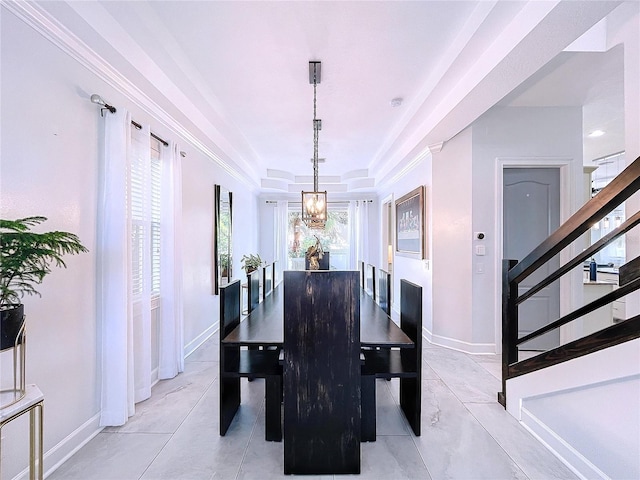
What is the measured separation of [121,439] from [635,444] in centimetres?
285

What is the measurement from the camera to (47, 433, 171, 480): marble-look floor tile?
1756 mm

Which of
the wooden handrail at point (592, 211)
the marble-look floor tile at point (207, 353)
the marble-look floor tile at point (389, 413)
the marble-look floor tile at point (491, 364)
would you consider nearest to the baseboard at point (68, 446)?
the marble-look floor tile at point (207, 353)

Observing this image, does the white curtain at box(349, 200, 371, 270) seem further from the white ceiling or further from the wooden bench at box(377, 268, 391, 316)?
the wooden bench at box(377, 268, 391, 316)

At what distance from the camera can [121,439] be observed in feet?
6.76

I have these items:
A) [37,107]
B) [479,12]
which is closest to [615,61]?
[479,12]

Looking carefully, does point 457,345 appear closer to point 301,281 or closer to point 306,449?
point 306,449

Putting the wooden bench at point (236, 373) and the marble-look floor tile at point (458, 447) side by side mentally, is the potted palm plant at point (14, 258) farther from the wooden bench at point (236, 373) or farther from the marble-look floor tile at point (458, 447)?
the marble-look floor tile at point (458, 447)

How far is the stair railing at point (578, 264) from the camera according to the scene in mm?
1396

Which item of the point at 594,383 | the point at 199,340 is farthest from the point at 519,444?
the point at 199,340

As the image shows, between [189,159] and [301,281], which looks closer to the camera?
[301,281]

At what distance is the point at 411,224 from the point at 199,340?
3.39 meters

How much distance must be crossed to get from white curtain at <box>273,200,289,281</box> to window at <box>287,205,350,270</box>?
0.19 meters

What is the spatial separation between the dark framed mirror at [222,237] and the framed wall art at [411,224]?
282cm

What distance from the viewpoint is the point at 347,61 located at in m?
2.49
